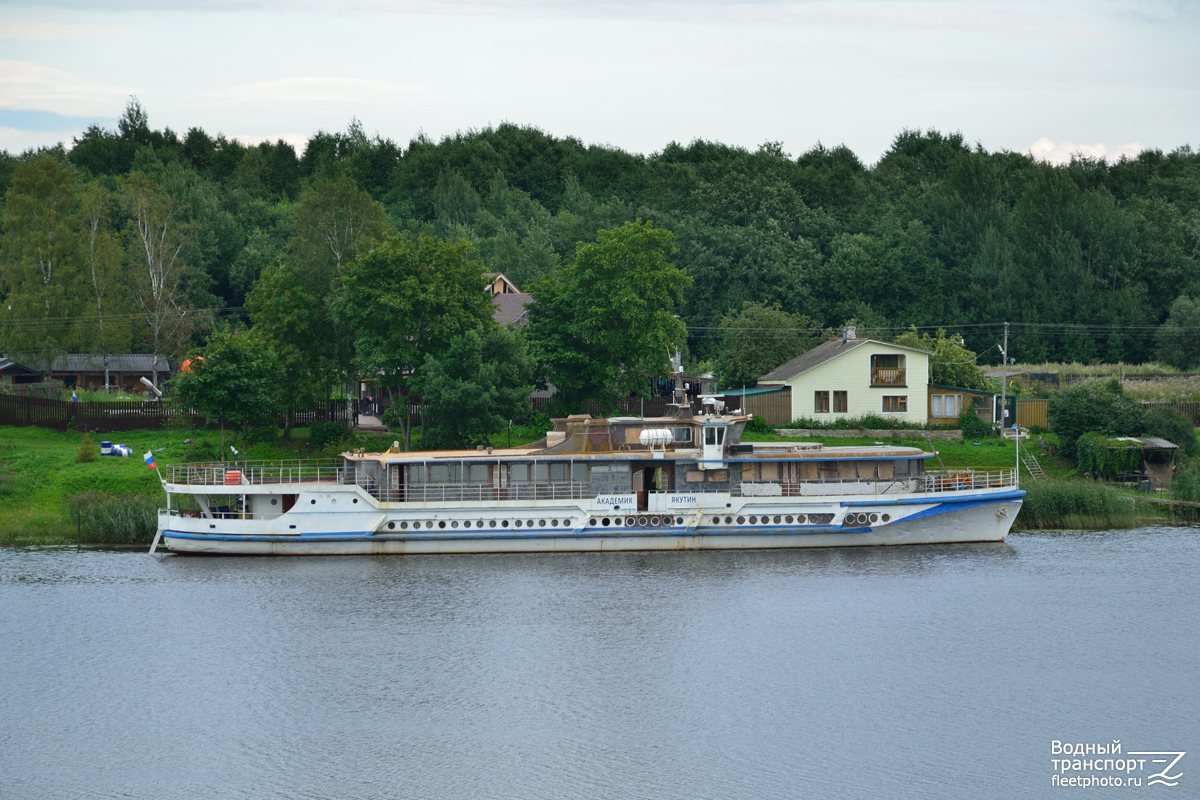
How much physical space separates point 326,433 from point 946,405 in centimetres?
3590

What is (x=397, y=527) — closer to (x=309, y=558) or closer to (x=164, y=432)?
(x=309, y=558)

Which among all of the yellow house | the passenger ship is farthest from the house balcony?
the passenger ship

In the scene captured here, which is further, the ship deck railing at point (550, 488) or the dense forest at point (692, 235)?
the dense forest at point (692, 235)

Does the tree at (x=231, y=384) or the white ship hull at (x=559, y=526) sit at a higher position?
the tree at (x=231, y=384)

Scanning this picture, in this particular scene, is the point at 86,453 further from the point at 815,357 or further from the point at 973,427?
the point at 973,427

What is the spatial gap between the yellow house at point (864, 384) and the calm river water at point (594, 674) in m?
22.2

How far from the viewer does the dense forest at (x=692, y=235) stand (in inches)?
3401

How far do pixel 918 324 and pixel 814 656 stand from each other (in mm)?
69770

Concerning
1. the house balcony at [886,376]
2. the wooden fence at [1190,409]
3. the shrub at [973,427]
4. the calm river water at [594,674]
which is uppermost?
the house balcony at [886,376]

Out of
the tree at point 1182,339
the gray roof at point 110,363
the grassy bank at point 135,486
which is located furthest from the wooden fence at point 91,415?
the tree at point 1182,339

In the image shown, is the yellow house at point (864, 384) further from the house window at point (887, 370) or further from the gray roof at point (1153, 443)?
the gray roof at point (1153, 443)

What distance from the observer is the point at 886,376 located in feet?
244

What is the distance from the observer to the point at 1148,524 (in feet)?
193

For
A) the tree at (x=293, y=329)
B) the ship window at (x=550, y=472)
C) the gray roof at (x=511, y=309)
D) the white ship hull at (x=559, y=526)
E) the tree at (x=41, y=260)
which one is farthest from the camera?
the gray roof at (x=511, y=309)
